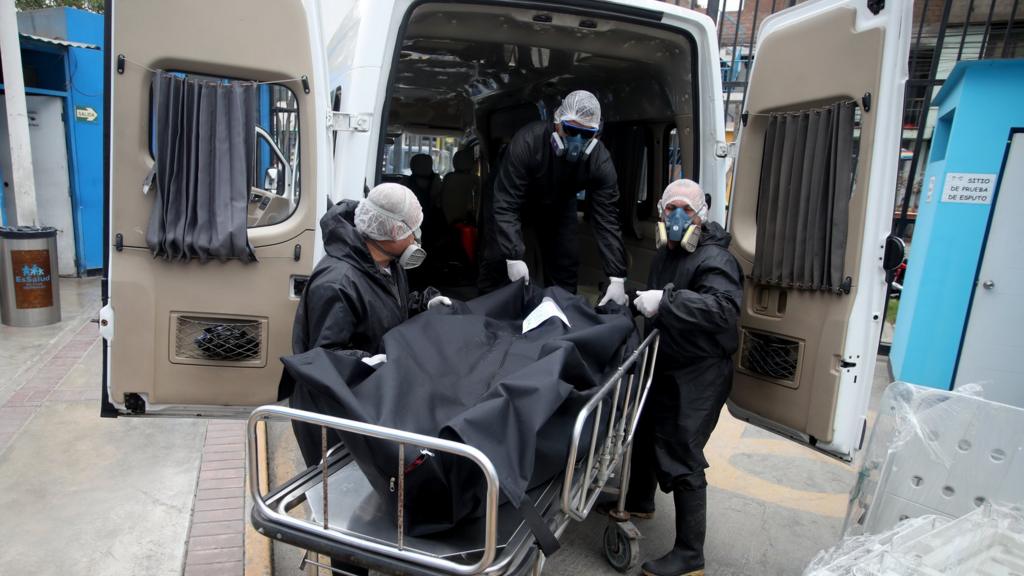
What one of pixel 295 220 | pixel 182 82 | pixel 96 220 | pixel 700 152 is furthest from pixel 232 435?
pixel 96 220

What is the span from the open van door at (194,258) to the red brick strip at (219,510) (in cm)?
73

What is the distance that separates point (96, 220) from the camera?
8375 mm

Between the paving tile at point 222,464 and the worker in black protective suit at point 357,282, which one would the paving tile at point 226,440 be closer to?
the paving tile at point 222,464

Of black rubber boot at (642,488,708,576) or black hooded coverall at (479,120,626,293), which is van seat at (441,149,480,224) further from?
black rubber boot at (642,488,708,576)

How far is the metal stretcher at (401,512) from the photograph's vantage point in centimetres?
164

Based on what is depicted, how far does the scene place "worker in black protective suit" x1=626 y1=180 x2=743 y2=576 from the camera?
9.09 ft

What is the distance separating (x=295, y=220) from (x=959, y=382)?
546cm

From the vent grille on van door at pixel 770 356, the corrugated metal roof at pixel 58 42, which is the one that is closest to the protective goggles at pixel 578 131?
the vent grille on van door at pixel 770 356

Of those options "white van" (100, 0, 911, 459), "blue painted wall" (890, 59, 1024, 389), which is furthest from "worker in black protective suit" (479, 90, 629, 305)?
"blue painted wall" (890, 59, 1024, 389)

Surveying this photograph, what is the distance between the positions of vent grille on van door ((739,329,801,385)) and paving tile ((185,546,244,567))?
104 inches

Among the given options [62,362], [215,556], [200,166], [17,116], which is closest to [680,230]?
[200,166]

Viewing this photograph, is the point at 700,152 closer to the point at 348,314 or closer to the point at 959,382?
the point at 348,314

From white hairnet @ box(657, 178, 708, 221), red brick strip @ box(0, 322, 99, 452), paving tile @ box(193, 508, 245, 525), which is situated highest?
white hairnet @ box(657, 178, 708, 221)

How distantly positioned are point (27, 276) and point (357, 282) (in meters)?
5.68
